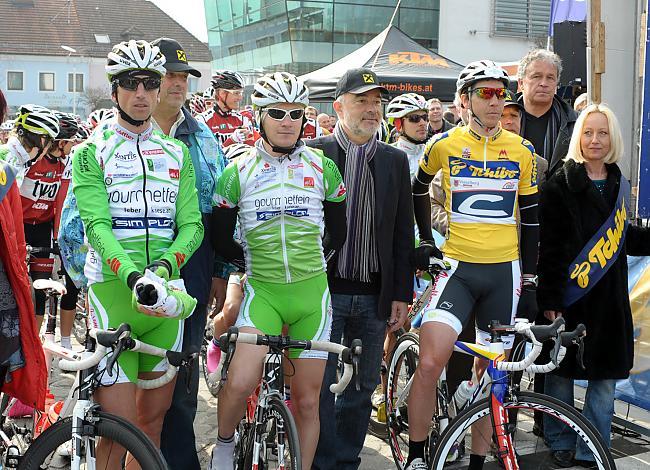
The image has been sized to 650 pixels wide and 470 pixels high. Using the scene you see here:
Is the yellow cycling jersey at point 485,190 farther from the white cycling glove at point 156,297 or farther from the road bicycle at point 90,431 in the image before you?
the road bicycle at point 90,431

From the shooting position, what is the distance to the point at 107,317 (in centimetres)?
358

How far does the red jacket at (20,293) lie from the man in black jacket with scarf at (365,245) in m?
1.54

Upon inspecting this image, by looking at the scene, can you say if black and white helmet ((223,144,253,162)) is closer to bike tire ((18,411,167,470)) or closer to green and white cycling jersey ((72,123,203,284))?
green and white cycling jersey ((72,123,203,284))

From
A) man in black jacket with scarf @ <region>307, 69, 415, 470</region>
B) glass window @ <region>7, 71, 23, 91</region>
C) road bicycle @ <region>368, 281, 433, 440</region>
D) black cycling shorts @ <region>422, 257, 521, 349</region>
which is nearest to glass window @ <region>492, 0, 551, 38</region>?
road bicycle @ <region>368, 281, 433, 440</region>

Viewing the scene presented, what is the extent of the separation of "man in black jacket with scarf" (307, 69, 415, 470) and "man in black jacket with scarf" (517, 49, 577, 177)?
1.43m

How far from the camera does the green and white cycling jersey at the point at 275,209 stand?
4.00 m

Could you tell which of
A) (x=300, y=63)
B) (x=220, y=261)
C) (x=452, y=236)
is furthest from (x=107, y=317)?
(x=300, y=63)

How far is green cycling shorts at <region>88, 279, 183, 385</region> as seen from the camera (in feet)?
11.6

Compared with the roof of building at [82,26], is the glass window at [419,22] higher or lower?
lower

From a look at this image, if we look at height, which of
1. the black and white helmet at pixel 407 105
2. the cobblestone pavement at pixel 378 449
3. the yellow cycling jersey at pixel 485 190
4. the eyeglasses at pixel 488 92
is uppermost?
the eyeglasses at pixel 488 92

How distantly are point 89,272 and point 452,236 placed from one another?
1992mm

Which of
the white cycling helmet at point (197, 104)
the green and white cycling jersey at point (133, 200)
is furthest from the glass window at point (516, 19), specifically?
the green and white cycling jersey at point (133, 200)

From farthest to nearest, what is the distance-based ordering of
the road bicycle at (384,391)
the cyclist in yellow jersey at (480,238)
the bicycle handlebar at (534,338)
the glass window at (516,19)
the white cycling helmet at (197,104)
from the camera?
the glass window at (516,19)
the white cycling helmet at (197,104)
the road bicycle at (384,391)
the cyclist in yellow jersey at (480,238)
the bicycle handlebar at (534,338)

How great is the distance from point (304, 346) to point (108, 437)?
3.13 ft
